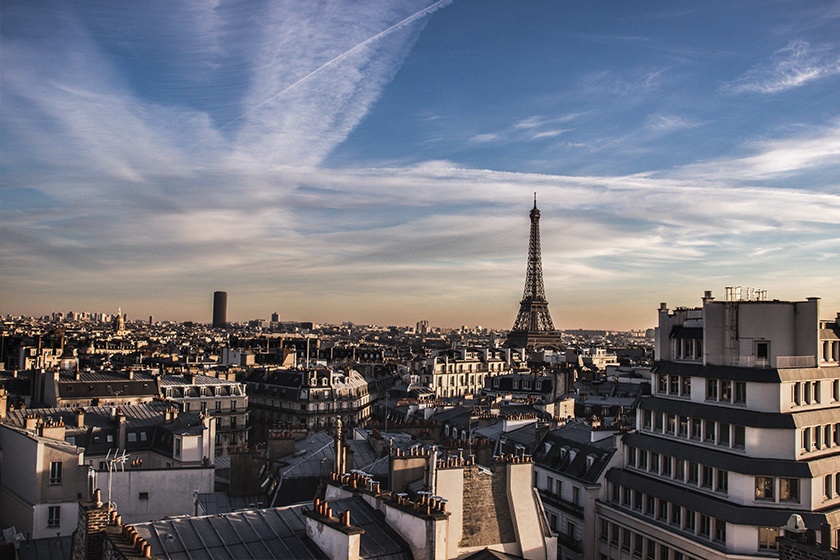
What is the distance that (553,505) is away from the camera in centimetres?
3209

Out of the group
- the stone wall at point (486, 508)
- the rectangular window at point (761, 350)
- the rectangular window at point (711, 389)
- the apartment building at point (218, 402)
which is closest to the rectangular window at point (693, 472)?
the rectangular window at point (711, 389)

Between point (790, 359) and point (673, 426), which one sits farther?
point (673, 426)

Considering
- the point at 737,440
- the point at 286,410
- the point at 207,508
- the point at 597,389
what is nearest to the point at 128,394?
the point at 286,410

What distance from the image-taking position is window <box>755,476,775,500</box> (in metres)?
25.4

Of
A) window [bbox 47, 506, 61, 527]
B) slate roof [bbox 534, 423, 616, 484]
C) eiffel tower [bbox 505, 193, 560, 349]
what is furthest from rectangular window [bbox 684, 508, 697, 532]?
eiffel tower [bbox 505, 193, 560, 349]

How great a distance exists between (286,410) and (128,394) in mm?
16353

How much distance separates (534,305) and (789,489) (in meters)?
147

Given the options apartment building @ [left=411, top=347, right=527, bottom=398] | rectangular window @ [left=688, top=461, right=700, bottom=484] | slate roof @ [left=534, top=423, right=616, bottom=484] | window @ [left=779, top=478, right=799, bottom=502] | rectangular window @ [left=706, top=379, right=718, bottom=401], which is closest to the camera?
window @ [left=779, top=478, right=799, bottom=502]

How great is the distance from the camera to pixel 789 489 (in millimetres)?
25234

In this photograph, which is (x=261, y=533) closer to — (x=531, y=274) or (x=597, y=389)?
(x=597, y=389)

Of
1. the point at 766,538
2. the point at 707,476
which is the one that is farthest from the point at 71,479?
the point at 766,538

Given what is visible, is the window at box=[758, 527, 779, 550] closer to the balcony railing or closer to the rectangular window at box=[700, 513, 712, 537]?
the rectangular window at box=[700, 513, 712, 537]

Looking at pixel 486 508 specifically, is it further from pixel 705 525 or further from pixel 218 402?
pixel 218 402

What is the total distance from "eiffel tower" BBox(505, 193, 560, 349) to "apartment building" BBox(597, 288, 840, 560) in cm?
13843
